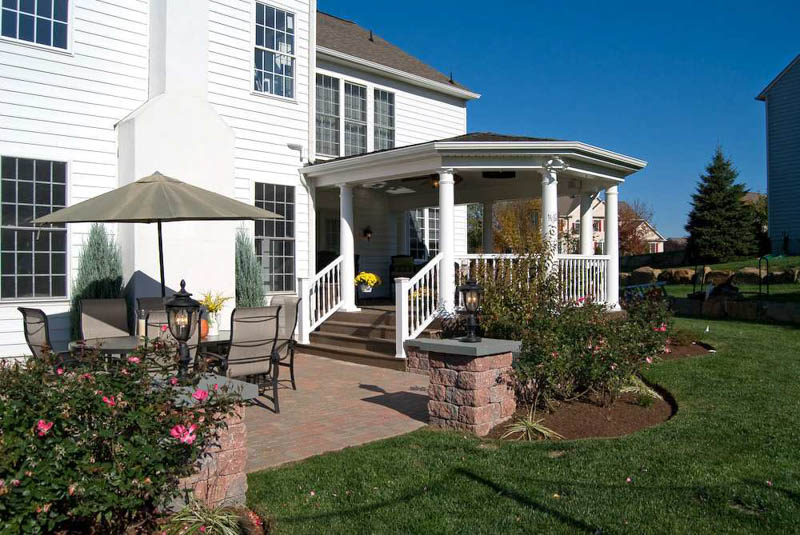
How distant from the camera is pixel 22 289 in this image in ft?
28.4

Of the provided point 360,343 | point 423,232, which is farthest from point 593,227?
point 360,343

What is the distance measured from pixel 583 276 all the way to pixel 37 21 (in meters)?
8.95

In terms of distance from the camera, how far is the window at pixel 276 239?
11.3 meters

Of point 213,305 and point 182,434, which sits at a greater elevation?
point 213,305

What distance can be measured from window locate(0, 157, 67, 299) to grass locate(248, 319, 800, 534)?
19.6ft

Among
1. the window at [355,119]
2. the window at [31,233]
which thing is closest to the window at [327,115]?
the window at [355,119]

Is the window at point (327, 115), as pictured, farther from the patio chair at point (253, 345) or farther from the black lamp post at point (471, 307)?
the black lamp post at point (471, 307)

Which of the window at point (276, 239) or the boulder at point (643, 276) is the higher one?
the window at point (276, 239)

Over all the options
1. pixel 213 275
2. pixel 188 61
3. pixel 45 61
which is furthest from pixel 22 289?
pixel 188 61

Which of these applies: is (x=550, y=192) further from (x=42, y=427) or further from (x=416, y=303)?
(x=42, y=427)

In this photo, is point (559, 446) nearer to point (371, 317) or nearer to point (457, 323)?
point (457, 323)

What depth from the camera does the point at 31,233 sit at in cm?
873

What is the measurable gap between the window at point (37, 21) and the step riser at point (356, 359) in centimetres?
581

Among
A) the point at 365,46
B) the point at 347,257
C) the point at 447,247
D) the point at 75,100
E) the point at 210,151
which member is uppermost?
the point at 365,46
